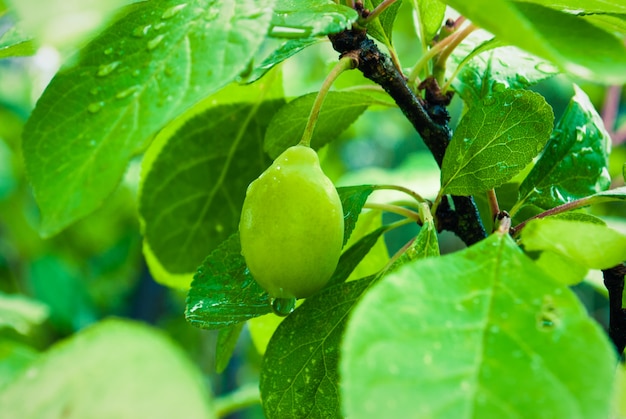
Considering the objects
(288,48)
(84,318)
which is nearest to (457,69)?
(288,48)

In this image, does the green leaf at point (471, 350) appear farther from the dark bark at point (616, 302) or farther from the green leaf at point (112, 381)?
the dark bark at point (616, 302)

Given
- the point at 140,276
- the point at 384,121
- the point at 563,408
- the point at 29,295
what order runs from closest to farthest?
1. the point at 563,408
2. the point at 140,276
3. the point at 29,295
4. the point at 384,121

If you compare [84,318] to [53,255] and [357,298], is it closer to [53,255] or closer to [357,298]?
[53,255]

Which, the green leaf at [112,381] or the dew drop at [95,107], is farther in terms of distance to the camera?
the dew drop at [95,107]

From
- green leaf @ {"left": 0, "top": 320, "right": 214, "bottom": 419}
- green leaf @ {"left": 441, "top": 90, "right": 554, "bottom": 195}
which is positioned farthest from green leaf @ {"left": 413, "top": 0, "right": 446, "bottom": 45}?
green leaf @ {"left": 0, "top": 320, "right": 214, "bottom": 419}

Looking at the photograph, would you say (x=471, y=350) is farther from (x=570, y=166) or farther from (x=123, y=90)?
(x=570, y=166)

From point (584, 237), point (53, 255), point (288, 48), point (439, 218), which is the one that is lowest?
point (53, 255)

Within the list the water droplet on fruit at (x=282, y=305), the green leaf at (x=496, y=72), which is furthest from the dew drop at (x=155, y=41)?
the green leaf at (x=496, y=72)
